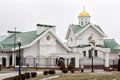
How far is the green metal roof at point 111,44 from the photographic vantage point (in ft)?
204

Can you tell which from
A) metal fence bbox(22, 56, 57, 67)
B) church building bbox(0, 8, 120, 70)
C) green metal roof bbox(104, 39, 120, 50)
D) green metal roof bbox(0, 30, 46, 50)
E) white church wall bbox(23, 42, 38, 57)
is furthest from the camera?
green metal roof bbox(104, 39, 120, 50)

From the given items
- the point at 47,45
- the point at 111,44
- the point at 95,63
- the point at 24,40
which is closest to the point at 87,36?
the point at 111,44

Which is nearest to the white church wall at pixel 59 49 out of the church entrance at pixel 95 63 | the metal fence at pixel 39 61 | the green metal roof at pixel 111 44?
the metal fence at pixel 39 61

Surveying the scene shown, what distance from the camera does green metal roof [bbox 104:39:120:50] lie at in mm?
62134

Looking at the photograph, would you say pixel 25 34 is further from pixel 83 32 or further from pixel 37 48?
pixel 83 32

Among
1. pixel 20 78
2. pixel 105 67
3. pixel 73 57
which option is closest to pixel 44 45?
pixel 73 57

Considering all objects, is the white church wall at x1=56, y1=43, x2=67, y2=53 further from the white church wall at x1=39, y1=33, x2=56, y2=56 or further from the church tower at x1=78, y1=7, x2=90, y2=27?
the church tower at x1=78, y1=7, x2=90, y2=27

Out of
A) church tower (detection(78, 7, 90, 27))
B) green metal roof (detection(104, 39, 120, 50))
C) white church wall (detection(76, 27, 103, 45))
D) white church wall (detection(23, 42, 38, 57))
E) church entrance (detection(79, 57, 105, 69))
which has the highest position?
church tower (detection(78, 7, 90, 27))

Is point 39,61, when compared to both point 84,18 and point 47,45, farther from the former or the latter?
point 84,18

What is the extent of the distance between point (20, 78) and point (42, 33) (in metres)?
29.1

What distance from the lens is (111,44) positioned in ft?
208

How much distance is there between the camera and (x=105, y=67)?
5478 centimetres

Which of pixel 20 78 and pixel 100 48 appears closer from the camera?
pixel 20 78

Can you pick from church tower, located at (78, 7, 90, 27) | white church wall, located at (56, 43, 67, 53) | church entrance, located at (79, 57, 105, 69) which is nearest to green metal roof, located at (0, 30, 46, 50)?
white church wall, located at (56, 43, 67, 53)
